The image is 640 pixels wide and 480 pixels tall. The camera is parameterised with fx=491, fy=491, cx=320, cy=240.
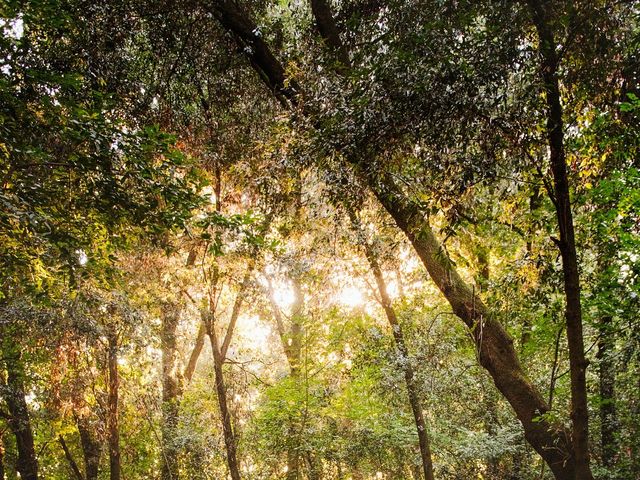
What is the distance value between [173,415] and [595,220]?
11135 millimetres

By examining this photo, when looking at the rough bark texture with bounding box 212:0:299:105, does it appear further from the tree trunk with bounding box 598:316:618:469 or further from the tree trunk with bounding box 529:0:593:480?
the tree trunk with bounding box 598:316:618:469

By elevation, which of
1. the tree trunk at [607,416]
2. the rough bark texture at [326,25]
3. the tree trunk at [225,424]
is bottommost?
the tree trunk at [607,416]

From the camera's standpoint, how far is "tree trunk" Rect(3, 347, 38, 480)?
1056cm

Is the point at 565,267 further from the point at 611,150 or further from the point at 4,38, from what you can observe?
the point at 4,38

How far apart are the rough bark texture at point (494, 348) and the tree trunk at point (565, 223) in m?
0.75

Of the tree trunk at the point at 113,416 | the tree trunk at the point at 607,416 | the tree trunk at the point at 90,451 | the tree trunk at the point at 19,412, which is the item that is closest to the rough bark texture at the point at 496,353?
the tree trunk at the point at 607,416

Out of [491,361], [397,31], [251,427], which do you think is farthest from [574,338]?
[251,427]

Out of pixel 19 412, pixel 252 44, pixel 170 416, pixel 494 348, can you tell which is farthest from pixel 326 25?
pixel 19 412

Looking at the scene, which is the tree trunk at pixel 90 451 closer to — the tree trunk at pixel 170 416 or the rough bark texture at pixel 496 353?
the tree trunk at pixel 170 416

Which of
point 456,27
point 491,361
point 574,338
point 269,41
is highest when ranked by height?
point 269,41

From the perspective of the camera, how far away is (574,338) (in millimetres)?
4020

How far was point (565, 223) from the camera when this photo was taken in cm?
393

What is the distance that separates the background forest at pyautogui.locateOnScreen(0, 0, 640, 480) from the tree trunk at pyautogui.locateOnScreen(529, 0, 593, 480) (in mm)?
22

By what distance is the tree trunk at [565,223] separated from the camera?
3.59 meters
